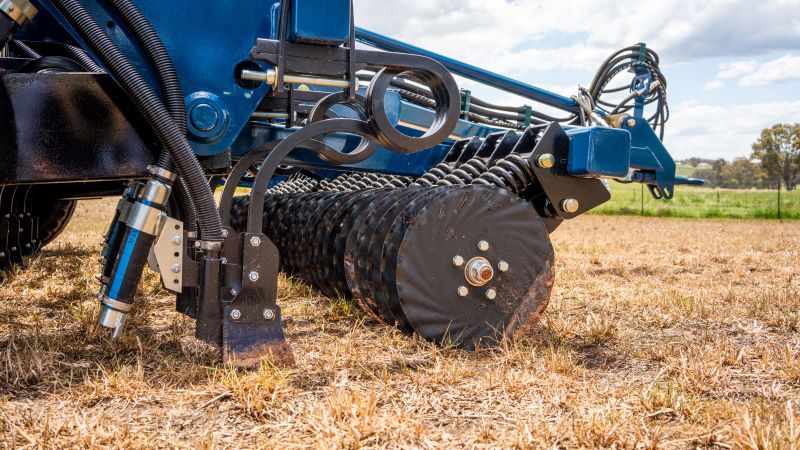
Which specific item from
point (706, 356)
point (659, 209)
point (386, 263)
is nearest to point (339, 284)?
Result: point (386, 263)

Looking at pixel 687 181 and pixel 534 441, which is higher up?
pixel 687 181

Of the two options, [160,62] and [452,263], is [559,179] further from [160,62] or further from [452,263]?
[160,62]

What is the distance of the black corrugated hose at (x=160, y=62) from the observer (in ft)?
8.05

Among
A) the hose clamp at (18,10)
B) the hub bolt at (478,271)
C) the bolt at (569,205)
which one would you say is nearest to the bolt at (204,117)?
the hose clamp at (18,10)

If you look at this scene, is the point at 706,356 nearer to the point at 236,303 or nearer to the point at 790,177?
the point at 236,303

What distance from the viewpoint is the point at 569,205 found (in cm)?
329

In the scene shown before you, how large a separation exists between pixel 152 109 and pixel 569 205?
6.07 ft

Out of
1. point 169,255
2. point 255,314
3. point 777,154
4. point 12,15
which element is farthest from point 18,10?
point 777,154

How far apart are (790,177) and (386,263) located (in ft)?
185

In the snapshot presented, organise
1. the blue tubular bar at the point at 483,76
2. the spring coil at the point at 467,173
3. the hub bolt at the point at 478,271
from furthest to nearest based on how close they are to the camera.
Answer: the blue tubular bar at the point at 483,76, the spring coil at the point at 467,173, the hub bolt at the point at 478,271

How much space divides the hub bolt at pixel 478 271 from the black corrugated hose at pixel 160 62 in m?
1.06

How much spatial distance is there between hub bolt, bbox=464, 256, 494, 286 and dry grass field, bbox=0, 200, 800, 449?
0.28m

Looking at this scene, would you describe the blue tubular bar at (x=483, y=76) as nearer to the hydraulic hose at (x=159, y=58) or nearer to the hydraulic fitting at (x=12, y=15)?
the hydraulic hose at (x=159, y=58)

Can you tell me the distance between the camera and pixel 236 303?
2.44 m
